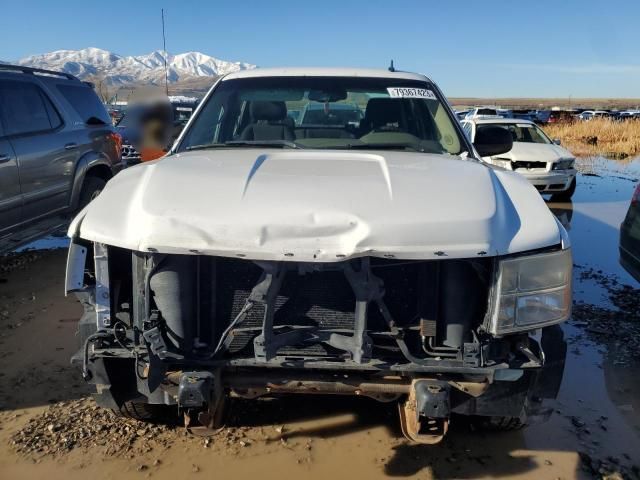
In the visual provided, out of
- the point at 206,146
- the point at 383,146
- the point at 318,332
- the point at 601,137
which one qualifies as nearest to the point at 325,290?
the point at 318,332

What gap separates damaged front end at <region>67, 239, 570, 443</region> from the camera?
230 centimetres

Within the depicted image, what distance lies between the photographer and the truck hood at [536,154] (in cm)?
1024

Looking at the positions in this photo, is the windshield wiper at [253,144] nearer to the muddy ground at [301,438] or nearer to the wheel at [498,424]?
the muddy ground at [301,438]

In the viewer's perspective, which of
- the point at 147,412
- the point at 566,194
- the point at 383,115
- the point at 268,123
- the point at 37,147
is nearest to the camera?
the point at 147,412

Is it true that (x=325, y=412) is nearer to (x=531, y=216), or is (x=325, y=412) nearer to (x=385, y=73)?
(x=531, y=216)

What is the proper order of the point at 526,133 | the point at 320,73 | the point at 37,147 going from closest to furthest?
the point at 320,73
the point at 37,147
the point at 526,133

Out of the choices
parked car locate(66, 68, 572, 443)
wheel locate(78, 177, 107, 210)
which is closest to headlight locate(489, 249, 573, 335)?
parked car locate(66, 68, 572, 443)

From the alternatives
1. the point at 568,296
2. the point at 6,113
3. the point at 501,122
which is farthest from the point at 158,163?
the point at 501,122

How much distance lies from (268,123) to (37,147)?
2.89 meters

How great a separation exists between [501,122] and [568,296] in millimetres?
10316

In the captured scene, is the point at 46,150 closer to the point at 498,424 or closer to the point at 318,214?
the point at 318,214

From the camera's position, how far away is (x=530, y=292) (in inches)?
90.0

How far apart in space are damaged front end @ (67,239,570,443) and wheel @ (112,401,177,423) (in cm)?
44

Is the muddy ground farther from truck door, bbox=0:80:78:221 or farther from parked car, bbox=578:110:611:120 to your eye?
parked car, bbox=578:110:611:120
